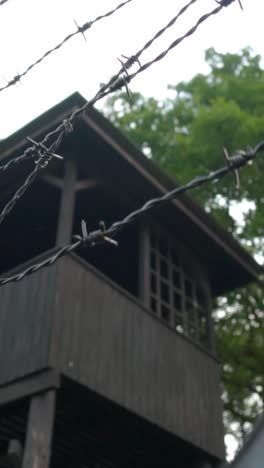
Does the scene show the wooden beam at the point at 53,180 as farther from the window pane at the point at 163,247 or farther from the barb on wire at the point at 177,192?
the barb on wire at the point at 177,192

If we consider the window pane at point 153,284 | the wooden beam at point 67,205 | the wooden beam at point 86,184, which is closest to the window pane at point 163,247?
the window pane at point 153,284

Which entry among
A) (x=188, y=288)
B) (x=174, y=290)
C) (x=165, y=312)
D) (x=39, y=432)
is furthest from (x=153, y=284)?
(x=39, y=432)

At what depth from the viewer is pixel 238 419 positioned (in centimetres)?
1884

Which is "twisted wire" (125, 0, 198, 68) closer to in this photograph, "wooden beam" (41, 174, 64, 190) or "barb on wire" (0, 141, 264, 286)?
"barb on wire" (0, 141, 264, 286)

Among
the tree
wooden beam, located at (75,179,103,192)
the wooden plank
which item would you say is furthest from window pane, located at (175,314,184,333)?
the tree

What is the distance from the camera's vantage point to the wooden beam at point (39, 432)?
5.93 m

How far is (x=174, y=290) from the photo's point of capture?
31.6 ft

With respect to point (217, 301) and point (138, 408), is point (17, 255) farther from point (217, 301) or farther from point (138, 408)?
point (217, 301)

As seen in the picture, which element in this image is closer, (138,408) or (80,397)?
(80,397)

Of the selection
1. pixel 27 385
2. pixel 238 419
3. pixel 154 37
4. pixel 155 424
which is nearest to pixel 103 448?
pixel 155 424

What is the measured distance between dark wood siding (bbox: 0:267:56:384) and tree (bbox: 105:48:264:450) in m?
7.71

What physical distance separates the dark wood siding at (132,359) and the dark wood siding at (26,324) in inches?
4.9

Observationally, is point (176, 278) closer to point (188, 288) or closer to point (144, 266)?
point (188, 288)

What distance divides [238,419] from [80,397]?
12952 mm
